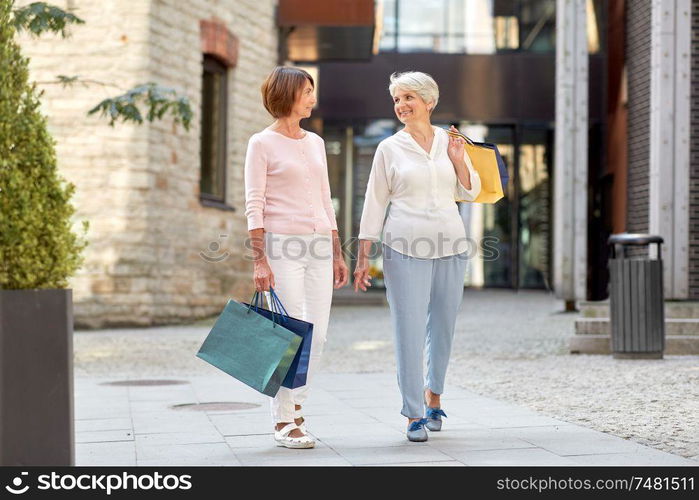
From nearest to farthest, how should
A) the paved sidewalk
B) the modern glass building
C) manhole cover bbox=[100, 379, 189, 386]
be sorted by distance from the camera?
1. the paved sidewalk
2. manhole cover bbox=[100, 379, 189, 386]
3. the modern glass building

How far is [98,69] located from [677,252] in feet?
23.7

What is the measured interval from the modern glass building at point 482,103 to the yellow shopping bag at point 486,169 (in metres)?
17.1

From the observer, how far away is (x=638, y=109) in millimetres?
14766

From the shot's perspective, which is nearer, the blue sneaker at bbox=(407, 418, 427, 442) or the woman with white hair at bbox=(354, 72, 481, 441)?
the blue sneaker at bbox=(407, 418, 427, 442)

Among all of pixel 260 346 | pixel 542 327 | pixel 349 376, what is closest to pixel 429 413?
pixel 260 346

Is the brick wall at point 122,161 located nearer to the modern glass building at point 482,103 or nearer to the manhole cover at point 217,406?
the manhole cover at point 217,406

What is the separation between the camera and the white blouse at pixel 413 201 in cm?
554

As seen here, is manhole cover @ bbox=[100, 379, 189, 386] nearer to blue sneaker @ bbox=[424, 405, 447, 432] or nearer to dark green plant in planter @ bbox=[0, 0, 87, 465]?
blue sneaker @ bbox=[424, 405, 447, 432]

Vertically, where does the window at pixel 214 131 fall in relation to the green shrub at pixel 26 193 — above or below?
above

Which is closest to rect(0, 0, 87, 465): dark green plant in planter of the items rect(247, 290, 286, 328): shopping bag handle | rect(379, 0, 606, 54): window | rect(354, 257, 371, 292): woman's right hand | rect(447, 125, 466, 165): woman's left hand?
rect(247, 290, 286, 328): shopping bag handle

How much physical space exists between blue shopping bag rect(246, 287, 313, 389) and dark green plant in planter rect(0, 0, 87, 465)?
1.23 m

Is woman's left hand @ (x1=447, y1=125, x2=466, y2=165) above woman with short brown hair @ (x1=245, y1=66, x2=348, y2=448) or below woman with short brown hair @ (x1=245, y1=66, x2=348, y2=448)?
above

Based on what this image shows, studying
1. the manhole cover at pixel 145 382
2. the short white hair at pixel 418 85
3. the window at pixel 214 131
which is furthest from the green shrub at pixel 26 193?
the window at pixel 214 131

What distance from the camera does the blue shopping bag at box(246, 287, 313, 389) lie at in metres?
5.16
